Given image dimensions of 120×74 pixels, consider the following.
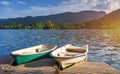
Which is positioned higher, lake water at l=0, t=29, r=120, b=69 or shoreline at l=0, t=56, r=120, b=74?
shoreline at l=0, t=56, r=120, b=74

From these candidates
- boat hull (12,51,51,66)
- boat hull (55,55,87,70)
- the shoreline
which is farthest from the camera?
boat hull (12,51,51,66)

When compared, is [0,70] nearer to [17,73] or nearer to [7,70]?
[7,70]

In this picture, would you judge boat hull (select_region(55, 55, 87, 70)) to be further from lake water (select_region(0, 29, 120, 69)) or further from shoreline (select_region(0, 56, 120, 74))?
lake water (select_region(0, 29, 120, 69))

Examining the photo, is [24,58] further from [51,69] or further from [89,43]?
[89,43]

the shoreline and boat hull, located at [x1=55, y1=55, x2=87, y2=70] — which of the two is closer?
the shoreline

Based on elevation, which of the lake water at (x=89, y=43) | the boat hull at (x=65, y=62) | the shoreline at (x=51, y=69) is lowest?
the lake water at (x=89, y=43)

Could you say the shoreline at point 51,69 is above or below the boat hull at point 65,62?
below

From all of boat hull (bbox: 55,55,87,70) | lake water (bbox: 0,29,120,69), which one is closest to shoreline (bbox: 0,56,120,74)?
boat hull (bbox: 55,55,87,70)

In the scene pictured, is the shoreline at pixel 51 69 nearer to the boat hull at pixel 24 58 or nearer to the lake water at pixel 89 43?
the boat hull at pixel 24 58

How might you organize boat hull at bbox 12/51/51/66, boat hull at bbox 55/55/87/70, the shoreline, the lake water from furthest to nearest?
the lake water → boat hull at bbox 12/51/51/66 → boat hull at bbox 55/55/87/70 → the shoreline

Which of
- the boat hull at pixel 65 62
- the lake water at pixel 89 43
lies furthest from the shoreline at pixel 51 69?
the lake water at pixel 89 43

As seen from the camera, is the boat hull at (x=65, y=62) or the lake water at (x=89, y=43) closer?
the boat hull at (x=65, y=62)

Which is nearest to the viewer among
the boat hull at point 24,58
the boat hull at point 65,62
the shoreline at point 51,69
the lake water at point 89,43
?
the shoreline at point 51,69

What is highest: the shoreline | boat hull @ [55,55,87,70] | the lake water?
boat hull @ [55,55,87,70]
